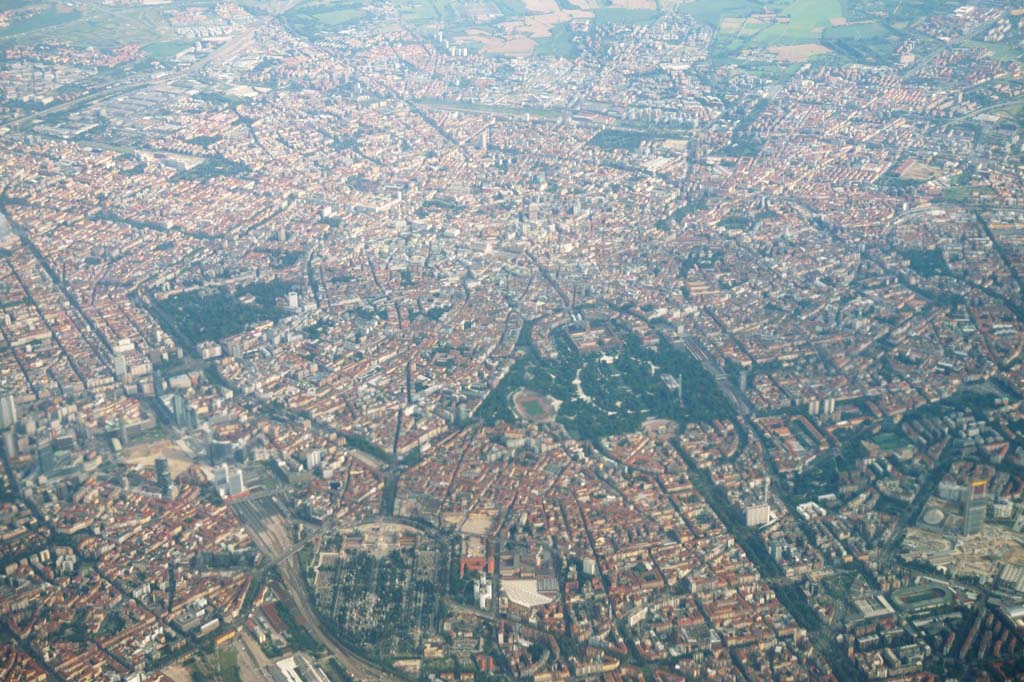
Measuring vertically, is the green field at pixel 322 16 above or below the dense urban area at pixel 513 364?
below

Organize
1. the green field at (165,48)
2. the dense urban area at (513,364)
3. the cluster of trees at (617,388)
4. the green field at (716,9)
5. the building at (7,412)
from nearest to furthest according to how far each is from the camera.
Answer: the dense urban area at (513,364) → the building at (7,412) → the cluster of trees at (617,388) → the green field at (165,48) → the green field at (716,9)

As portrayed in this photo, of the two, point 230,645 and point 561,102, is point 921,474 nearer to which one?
point 230,645

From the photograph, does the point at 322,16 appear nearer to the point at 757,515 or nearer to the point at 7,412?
the point at 7,412

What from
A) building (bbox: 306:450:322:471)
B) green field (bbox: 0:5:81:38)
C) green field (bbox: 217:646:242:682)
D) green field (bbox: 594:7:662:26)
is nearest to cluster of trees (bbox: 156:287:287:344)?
building (bbox: 306:450:322:471)

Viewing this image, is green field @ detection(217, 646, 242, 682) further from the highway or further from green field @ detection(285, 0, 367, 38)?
green field @ detection(285, 0, 367, 38)

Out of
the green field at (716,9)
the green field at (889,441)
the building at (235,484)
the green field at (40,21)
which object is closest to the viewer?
the building at (235,484)

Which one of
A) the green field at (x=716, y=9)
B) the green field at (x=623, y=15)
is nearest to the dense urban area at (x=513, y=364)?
the green field at (x=716, y=9)

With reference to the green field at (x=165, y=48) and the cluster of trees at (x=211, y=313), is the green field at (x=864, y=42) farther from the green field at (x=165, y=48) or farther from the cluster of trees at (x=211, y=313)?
the cluster of trees at (x=211, y=313)
